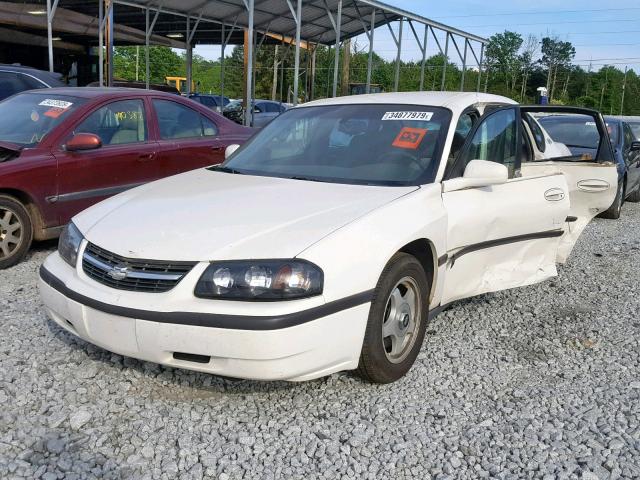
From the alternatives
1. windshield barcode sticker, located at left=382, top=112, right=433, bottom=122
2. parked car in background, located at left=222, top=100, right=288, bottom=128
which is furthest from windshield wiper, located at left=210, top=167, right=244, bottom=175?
parked car in background, located at left=222, top=100, right=288, bottom=128

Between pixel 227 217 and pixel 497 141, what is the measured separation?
224 cm

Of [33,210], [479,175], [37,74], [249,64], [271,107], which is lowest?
[33,210]

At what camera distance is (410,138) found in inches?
150

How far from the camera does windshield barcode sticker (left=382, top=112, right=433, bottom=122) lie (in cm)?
395

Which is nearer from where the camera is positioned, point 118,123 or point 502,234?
point 502,234

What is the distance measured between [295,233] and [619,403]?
1.86 metres

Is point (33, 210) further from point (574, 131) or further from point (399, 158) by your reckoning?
point (574, 131)

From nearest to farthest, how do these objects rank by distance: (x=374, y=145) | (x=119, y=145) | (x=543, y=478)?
(x=543, y=478) → (x=374, y=145) → (x=119, y=145)

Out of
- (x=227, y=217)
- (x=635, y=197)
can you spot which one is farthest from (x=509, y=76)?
(x=227, y=217)

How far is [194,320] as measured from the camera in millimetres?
2654

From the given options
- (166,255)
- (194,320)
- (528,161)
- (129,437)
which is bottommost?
(129,437)

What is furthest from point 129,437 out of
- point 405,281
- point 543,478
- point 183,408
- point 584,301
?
point 584,301

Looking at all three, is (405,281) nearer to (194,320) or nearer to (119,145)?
(194,320)

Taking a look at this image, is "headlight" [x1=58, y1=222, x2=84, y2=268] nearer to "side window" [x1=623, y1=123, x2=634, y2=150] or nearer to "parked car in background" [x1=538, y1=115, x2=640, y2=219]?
"parked car in background" [x1=538, y1=115, x2=640, y2=219]
